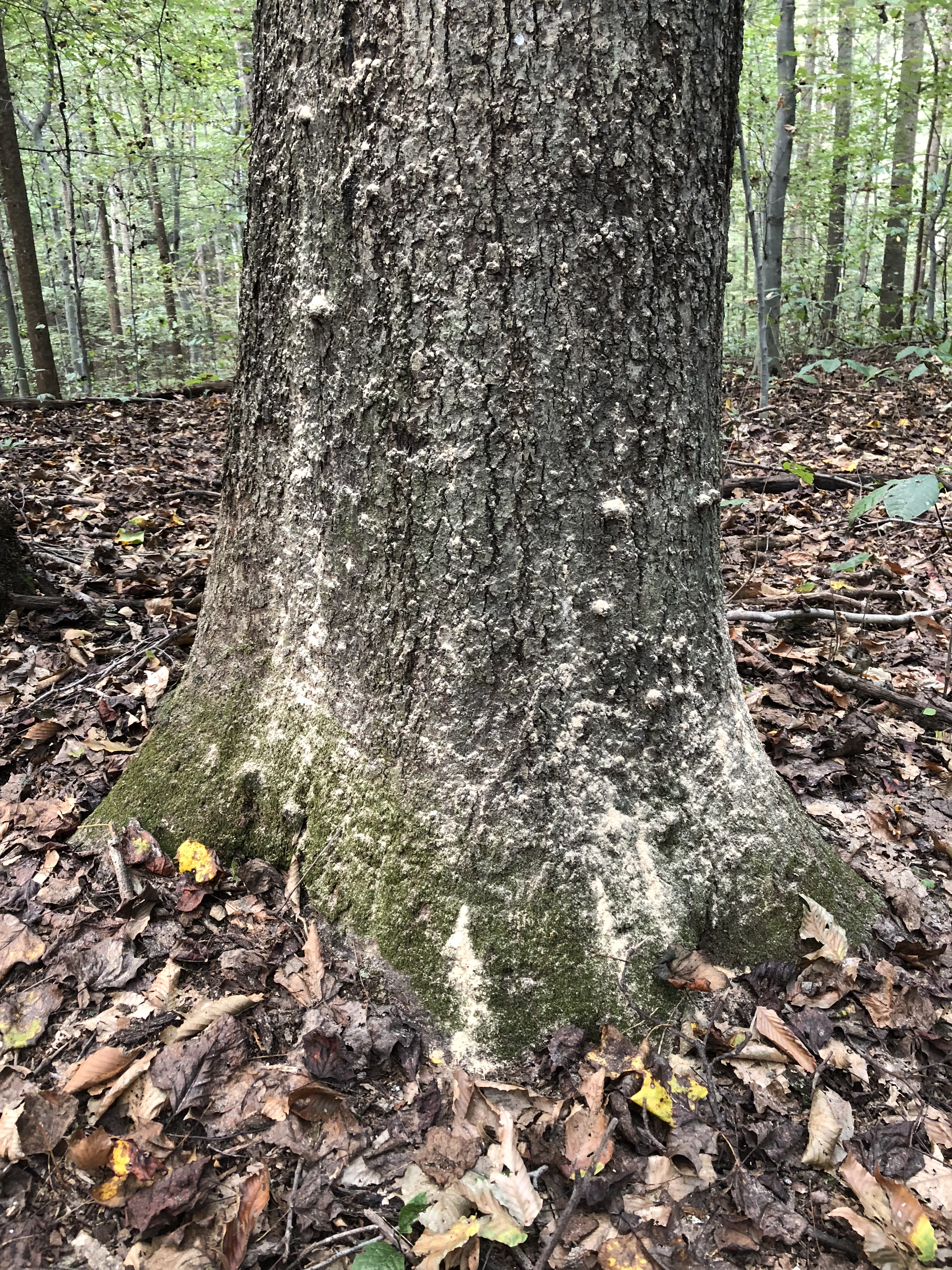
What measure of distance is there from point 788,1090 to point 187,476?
18.5 ft

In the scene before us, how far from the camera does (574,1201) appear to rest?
4.34 ft

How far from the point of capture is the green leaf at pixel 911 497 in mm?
2320

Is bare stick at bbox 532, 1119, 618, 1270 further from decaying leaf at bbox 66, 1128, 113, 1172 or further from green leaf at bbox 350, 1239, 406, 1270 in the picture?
decaying leaf at bbox 66, 1128, 113, 1172

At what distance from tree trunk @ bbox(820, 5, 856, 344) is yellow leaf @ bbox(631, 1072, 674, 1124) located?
11.0 meters

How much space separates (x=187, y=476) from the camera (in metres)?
5.89

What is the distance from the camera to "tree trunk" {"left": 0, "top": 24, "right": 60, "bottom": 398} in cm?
898

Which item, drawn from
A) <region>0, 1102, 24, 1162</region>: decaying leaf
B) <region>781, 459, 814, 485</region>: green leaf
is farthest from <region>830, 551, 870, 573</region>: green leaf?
<region>0, 1102, 24, 1162</region>: decaying leaf

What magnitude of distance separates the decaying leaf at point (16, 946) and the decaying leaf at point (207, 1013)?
419mm

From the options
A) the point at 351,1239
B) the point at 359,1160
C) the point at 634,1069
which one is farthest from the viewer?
the point at 634,1069

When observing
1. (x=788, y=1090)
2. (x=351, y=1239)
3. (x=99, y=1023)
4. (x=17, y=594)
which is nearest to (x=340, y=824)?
(x=99, y=1023)

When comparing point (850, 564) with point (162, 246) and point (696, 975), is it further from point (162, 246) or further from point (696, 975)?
point (162, 246)

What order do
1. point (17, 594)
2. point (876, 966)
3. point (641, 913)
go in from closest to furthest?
point (641, 913) < point (876, 966) < point (17, 594)

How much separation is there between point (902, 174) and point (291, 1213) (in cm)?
1492

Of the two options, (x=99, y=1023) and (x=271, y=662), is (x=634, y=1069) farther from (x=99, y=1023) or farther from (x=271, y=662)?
(x=271, y=662)
